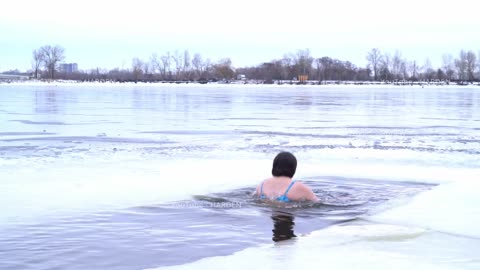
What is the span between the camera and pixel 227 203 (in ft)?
23.5

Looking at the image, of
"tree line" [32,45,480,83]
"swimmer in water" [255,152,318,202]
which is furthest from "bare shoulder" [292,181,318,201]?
"tree line" [32,45,480,83]

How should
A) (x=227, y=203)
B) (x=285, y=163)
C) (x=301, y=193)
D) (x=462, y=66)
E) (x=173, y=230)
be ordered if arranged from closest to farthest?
(x=173, y=230)
(x=285, y=163)
(x=301, y=193)
(x=227, y=203)
(x=462, y=66)

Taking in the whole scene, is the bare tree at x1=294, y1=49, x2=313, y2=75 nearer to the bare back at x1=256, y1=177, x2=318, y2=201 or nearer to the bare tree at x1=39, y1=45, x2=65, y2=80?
the bare tree at x1=39, y1=45, x2=65, y2=80

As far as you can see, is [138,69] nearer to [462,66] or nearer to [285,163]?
[462,66]

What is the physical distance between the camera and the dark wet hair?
6934 mm

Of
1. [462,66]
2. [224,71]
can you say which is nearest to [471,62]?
[462,66]

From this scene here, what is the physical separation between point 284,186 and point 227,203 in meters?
0.70

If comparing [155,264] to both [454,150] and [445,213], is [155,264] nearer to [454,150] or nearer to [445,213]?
[445,213]

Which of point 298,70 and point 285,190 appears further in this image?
point 298,70

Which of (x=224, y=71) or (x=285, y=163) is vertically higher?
(x=224, y=71)

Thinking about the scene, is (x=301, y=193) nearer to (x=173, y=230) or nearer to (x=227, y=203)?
(x=227, y=203)

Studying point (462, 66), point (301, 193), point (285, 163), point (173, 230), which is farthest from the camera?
point (462, 66)

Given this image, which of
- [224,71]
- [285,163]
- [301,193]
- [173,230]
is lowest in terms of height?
[173,230]

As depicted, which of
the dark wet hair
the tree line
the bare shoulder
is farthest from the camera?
the tree line
